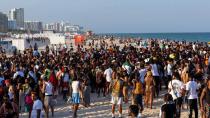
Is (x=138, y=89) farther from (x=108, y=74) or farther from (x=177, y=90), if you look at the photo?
(x=108, y=74)

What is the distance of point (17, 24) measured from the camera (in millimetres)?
193250

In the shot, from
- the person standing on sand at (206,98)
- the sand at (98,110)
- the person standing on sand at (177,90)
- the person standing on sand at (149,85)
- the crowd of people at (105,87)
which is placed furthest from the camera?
the person standing on sand at (149,85)

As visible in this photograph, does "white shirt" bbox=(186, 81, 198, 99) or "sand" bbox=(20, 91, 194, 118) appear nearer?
"white shirt" bbox=(186, 81, 198, 99)

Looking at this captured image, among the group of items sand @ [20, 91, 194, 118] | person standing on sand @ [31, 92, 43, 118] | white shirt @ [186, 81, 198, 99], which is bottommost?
sand @ [20, 91, 194, 118]

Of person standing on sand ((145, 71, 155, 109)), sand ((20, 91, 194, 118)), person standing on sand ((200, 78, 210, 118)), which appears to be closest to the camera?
person standing on sand ((200, 78, 210, 118))

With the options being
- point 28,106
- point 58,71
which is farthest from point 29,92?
point 58,71

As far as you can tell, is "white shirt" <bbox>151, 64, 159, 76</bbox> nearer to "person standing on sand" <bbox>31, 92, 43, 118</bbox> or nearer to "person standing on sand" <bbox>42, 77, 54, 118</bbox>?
"person standing on sand" <bbox>42, 77, 54, 118</bbox>

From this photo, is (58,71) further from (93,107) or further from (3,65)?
(3,65)

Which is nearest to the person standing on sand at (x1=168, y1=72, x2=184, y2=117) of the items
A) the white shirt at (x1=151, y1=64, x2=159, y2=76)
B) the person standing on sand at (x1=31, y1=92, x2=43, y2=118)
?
the white shirt at (x1=151, y1=64, x2=159, y2=76)

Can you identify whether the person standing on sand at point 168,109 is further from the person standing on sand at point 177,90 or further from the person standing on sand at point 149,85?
the person standing on sand at point 149,85

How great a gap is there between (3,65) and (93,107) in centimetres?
638

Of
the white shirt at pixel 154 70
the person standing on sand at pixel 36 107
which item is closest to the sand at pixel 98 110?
the white shirt at pixel 154 70

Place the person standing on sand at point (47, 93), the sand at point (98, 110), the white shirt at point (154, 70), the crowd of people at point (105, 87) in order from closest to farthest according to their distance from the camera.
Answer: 1. the crowd of people at point (105, 87)
2. the person standing on sand at point (47, 93)
3. the sand at point (98, 110)
4. the white shirt at point (154, 70)

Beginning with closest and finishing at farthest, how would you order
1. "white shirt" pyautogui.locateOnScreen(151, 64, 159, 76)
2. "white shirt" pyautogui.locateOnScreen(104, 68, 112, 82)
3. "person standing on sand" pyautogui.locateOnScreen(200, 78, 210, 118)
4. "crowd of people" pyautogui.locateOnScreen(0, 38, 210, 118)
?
"person standing on sand" pyautogui.locateOnScreen(200, 78, 210, 118), "crowd of people" pyautogui.locateOnScreen(0, 38, 210, 118), "white shirt" pyautogui.locateOnScreen(151, 64, 159, 76), "white shirt" pyautogui.locateOnScreen(104, 68, 112, 82)
